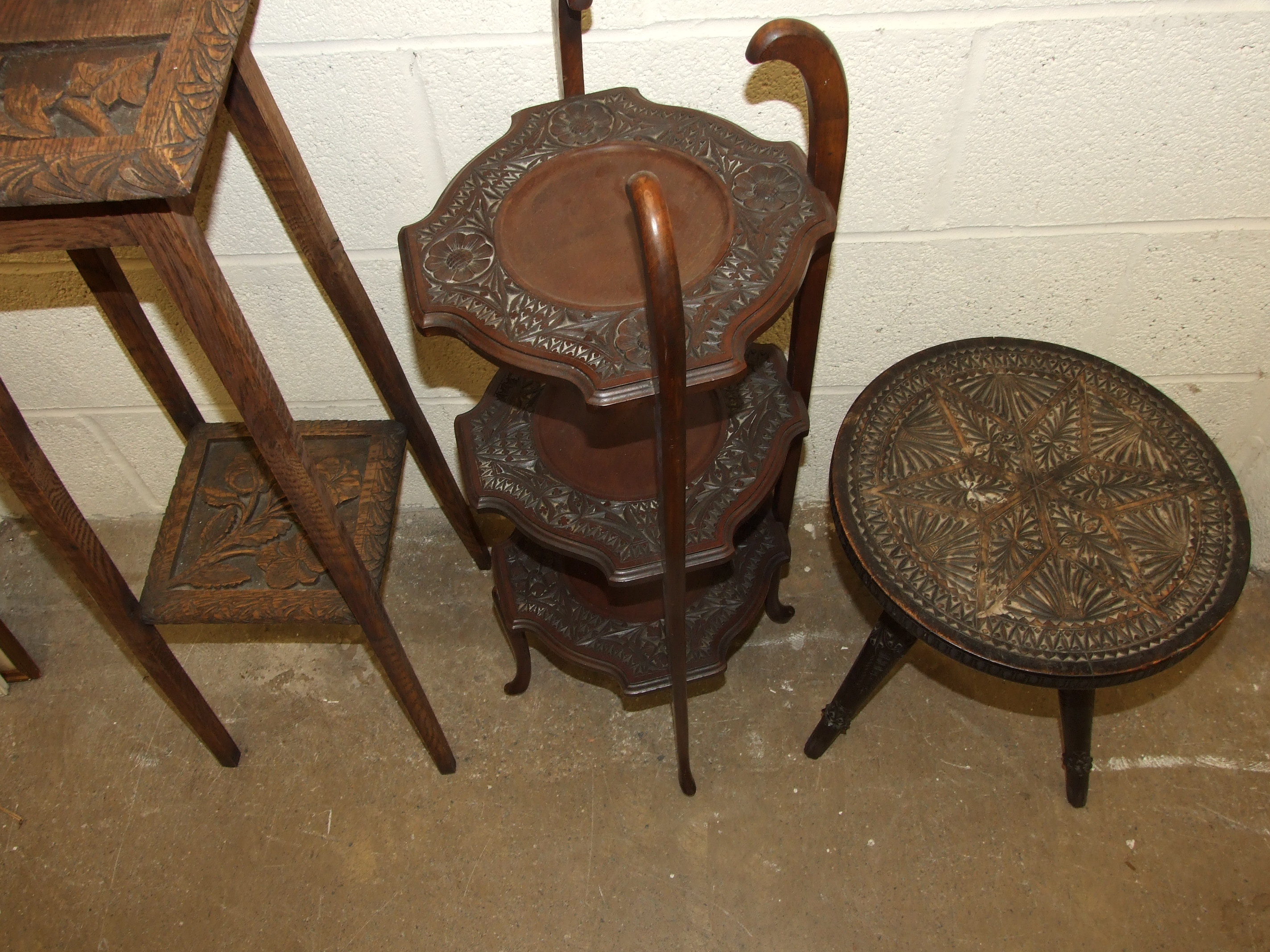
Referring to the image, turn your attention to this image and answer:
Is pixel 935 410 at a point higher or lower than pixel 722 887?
higher

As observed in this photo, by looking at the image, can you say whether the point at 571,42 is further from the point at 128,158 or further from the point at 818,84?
the point at 128,158

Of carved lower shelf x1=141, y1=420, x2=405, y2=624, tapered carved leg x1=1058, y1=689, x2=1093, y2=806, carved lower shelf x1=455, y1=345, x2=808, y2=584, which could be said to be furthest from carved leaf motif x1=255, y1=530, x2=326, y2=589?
tapered carved leg x1=1058, y1=689, x2=1093, y2=806

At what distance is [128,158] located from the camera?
2.13 ft

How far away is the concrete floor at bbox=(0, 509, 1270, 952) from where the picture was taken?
131 cm

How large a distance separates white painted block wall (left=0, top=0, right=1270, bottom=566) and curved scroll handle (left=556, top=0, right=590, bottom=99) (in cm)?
7

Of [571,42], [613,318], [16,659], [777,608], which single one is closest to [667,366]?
[613,318]

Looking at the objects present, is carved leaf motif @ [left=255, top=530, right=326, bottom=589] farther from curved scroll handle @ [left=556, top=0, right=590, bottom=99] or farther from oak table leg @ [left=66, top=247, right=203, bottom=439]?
curved scroll handle @ [left=556, top=0, right=590, bottom=99]

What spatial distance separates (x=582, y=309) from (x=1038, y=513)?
0.59 meters

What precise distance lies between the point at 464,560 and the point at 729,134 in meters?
0.99

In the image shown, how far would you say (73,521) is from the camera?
0.98 meters

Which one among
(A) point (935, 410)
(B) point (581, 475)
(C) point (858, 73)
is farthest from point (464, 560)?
(C) point (858, 73)

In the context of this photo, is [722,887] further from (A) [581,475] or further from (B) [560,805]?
(A) [581,475]

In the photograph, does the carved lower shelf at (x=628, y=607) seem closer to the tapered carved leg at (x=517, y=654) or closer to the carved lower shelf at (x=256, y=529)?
the tapered carved leg at (x=517, y=654)

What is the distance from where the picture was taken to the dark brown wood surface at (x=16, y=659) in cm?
146
